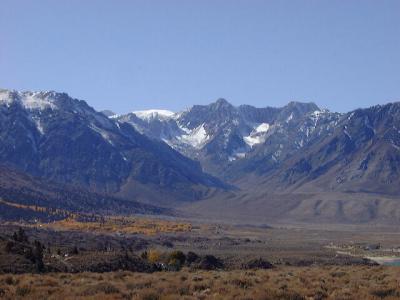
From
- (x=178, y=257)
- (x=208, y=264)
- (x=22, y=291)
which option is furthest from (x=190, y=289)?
(x=178, y=257)

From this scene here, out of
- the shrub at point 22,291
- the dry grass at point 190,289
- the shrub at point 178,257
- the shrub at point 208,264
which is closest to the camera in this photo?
the dry grass at point 190,289

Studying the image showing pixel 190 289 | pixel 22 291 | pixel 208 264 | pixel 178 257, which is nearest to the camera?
pixel 22 291

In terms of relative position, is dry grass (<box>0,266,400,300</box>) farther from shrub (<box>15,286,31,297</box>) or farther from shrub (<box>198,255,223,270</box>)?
shrub (<box>198,255,223,270</box>)

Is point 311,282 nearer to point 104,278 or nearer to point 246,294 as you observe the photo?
point 246,294

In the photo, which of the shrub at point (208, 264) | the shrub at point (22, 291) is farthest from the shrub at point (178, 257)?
the shrub at point (22, 291)

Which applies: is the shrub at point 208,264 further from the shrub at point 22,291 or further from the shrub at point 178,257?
the shrub at point 22,291

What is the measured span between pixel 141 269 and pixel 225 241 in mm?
127837

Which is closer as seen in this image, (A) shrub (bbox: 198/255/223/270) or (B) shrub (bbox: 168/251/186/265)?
(A) shrub (bbox: 198/255/223/270)

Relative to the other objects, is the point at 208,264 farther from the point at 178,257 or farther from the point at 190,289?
the point at 190,289

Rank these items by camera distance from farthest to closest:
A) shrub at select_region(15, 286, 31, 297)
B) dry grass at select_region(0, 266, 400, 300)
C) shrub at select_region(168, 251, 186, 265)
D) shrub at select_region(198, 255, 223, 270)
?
shrub at select_region(168, 251, 186, 265) < shrub at select_region(198, 255, 223, 270) < shrub at select_region(15, 286, 31, 297) < dry grass at select_region(0, 266, 400, 300)

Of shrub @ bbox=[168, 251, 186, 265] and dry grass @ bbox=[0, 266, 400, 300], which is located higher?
dry grass @ bbox=[0, 266, 400, 300]

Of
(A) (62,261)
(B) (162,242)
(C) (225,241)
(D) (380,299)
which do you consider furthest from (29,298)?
(C) (225,241)

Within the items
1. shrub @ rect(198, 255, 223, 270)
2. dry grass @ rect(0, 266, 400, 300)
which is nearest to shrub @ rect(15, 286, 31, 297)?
dry grass @ rect(0, 266, 400, 300)

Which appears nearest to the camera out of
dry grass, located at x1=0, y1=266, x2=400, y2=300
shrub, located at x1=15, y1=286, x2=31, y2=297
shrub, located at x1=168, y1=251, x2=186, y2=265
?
dry grass, located at x1=0, y1=266, x2=400, y2=300
